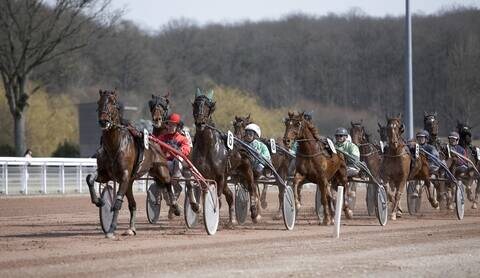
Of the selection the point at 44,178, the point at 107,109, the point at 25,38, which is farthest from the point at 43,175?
the point at 107,109

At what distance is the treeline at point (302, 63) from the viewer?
4972 cm

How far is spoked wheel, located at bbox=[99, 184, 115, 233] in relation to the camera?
1525 centimetres

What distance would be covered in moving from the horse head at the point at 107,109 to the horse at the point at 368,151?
8.56 m

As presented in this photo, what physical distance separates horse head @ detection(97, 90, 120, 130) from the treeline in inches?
976

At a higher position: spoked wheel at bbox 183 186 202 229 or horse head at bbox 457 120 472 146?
horse head at bbox 457 120 472 146

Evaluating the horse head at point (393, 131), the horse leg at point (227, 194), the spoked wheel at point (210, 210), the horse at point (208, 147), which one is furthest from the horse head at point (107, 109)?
the horse head at point (393, 131)

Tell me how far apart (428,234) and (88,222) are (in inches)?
276

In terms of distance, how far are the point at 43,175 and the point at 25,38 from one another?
1190 centimetres

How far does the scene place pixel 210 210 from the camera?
619 inches

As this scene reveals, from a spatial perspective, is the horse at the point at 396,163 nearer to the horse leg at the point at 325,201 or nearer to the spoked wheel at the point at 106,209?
the horse leg at the point at 325,201

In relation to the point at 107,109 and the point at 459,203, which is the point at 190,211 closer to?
the point at 107,109

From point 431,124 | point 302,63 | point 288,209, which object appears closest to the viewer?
point 288,209

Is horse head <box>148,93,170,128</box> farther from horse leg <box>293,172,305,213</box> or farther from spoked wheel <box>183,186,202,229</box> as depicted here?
horse leg <box>293,172,305,213</box>

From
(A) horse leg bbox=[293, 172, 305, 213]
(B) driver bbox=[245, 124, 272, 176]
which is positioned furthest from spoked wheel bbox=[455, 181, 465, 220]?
(B) driver bbox=[245, 124, 272, 176]
